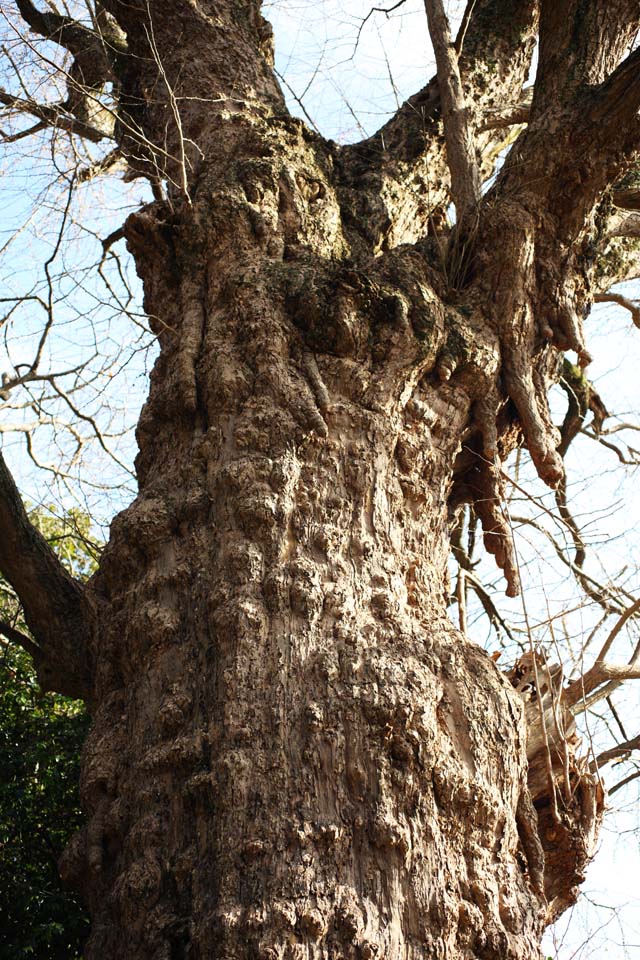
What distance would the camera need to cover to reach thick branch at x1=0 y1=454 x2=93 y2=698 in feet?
9.53

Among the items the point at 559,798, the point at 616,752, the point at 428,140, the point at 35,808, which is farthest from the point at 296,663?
the point at 428,140

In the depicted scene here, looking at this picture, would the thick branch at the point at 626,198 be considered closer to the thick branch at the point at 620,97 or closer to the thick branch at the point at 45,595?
the thick branch at the point at 620,97

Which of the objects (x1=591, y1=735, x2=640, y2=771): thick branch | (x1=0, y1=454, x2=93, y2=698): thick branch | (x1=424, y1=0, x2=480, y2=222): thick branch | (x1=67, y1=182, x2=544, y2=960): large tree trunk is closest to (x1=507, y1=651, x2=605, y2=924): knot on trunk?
(x1=591, y1=735, x2=640, y2=771): thick branch

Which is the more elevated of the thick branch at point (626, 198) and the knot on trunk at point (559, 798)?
the thick branch at point (626, 198)

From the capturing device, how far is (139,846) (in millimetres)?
2082

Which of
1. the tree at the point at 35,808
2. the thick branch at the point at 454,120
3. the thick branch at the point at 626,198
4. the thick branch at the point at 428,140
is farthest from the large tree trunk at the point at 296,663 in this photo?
the thick branch at the point at 626,198

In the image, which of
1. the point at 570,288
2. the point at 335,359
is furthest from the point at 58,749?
the point at 570,288

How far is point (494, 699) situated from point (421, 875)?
21.2 inches

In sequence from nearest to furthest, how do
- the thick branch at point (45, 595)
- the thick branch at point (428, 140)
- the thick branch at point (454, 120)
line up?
the thick branch at point (45, 595) < the thick branch at point (454, 120) < the thick branch at point (428, 140)

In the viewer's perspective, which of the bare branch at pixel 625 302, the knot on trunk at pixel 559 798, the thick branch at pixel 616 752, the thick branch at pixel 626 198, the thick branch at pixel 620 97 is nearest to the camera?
the knot on trunk at pixel 559 798

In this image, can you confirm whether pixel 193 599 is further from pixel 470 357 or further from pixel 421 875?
pixel 470 357

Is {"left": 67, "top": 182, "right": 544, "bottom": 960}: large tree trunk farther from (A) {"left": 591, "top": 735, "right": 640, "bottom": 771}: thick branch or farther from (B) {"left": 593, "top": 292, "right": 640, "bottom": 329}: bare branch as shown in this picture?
(B) {"left": 593, "top": 292, "right": 640, "bottom": 329}: bare branch

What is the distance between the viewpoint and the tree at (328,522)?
2.01 metres

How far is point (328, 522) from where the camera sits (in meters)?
2.51
